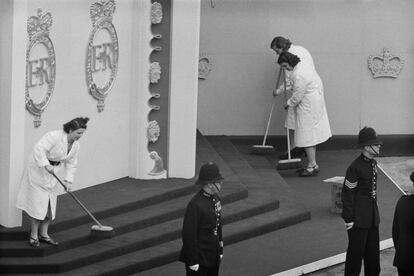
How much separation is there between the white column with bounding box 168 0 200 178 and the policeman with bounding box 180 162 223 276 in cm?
419

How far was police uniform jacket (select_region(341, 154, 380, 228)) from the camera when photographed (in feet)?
47.4

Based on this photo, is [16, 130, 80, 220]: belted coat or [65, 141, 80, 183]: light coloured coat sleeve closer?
[16, 130, 80, 220]: belted coat

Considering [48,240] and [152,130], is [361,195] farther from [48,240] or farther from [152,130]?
[152,130]

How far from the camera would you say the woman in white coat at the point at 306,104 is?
1894cm

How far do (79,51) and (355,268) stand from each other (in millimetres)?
4485

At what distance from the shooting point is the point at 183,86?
17.5 m

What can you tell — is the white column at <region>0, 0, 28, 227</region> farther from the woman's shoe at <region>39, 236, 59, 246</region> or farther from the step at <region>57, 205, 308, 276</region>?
the step at <region>57, 205, 308, 276</region>

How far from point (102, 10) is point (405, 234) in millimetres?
5350

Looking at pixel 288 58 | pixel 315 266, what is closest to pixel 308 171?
pixel 288 58

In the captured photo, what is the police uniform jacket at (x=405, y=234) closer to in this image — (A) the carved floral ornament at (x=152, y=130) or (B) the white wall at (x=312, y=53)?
(A) the carved floral ornament at (x=152, y=130)

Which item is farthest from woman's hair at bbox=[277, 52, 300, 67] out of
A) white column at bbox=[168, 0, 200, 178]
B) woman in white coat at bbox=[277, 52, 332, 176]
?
white column at bbox=[168, 0, 200, 178]

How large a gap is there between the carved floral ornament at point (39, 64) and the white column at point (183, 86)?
80.6 inches

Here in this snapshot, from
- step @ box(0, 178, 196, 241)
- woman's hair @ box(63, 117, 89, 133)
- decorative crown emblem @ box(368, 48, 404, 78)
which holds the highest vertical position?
decorative crown emblem @ box(368, 48, 404, 78)

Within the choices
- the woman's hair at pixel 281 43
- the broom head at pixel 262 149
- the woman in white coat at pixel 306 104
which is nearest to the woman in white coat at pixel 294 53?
the woman's hair at pixel 281 43
